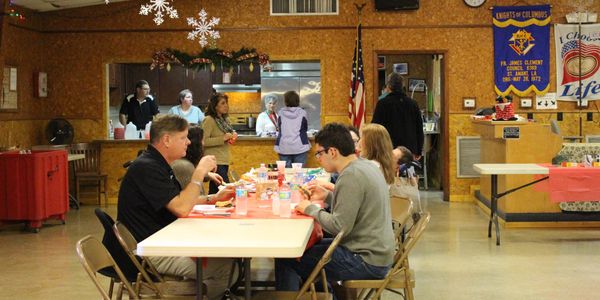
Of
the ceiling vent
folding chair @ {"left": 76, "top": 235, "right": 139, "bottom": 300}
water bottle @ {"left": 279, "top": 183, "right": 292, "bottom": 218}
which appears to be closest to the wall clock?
the ceiling vent

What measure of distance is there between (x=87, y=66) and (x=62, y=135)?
3.61ft

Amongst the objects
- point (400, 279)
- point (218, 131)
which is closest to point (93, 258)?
point (400, 279)

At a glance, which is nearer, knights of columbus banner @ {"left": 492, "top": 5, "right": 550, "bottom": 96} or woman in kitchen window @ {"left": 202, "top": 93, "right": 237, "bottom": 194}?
woman in kitchen window @ {"left": 202, "top": 93, "right": 237, "bottom": 194}

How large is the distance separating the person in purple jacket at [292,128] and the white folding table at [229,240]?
566cm

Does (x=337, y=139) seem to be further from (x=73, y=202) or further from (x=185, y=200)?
(x=73, y=202)

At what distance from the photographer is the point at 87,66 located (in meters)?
11.2

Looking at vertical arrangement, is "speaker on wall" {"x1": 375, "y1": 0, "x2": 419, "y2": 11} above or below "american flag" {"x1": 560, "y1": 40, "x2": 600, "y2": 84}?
above

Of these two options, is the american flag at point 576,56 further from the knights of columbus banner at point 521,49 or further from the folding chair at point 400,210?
the folding chair at point 400,210

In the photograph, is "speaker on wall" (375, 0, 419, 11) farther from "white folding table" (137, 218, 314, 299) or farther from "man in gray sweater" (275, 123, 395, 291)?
"white folding table" (137, 218, 314, 299)

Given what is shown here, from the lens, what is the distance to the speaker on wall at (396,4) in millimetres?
10859

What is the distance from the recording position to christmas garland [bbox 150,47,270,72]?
35.7ft

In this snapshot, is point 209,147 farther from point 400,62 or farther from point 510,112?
point 400,62

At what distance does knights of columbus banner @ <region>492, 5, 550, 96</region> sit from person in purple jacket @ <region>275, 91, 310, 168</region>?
3119mm

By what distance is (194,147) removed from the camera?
5398 mm
